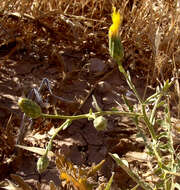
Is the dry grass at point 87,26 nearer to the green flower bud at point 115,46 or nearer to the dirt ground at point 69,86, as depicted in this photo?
the dirt ground at point 69,86

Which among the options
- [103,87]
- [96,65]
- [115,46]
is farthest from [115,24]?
[96,65]

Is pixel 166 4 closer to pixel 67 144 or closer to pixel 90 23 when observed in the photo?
pixel 90 23

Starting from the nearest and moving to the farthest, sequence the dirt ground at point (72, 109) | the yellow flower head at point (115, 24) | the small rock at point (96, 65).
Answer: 1. the yellow flower head at point (115, 24)
2. the dirt ground at point (72, 109)
3. the small rock at point (96, 65)

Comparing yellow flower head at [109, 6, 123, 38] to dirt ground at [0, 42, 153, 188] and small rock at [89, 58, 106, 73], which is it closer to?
dirt ground at [0, 42, 153, 188]

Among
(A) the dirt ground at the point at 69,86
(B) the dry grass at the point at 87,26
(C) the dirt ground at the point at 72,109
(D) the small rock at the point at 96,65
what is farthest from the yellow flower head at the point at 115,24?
(D) the small rock at the point at 96,65

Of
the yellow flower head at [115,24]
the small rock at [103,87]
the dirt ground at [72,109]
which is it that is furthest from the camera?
the small rock at [103,87]

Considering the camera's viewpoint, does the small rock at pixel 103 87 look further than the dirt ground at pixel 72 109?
Yes

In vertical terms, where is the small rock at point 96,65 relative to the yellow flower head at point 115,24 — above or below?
below

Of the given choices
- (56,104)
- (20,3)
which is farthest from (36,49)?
(56,104)

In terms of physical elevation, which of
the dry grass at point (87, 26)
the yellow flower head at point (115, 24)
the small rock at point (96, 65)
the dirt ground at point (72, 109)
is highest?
the yellow flower head at point (115, 24)

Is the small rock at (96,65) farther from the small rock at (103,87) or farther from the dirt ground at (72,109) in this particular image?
the small rock at (103,87)

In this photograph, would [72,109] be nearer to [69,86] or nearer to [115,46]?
[69,86]
